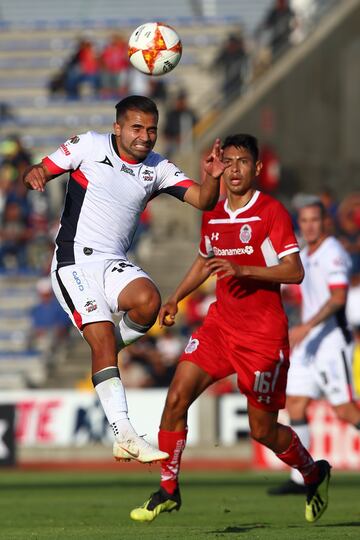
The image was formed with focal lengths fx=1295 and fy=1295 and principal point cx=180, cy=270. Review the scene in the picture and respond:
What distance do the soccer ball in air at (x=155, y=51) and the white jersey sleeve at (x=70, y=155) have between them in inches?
29.4

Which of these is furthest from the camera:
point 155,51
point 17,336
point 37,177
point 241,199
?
point 17,336

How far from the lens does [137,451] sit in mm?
8180

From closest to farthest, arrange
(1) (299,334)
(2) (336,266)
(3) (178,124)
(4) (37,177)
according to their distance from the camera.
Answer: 1. (4) (37,177)
2. (1) (299,334)
3. (2) (336,266)
4. (3) (178,124)

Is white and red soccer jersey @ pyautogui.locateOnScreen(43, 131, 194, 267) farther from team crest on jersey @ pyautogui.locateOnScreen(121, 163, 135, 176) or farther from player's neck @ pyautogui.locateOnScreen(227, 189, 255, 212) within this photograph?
player's neck @ pyautogui.locateOnScreen(227, 189, 255, 212)

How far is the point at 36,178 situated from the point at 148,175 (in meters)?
0.88

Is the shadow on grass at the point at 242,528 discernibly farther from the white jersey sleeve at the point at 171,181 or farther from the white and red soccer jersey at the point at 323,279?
the white and red soccer jersey at the point at 323,279

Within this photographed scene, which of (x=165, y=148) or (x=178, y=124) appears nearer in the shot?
(x=165, y=148)

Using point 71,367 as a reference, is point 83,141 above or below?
above

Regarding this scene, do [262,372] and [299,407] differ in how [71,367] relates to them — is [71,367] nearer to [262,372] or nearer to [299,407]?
[299,407]

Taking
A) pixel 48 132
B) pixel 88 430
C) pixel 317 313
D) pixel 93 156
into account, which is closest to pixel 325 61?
pixel 48 132

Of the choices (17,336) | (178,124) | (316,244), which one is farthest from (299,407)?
(178,124)

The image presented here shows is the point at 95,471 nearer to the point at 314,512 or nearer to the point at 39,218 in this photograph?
the point at 39,218

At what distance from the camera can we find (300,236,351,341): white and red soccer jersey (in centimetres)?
1224

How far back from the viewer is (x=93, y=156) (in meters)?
8.98
